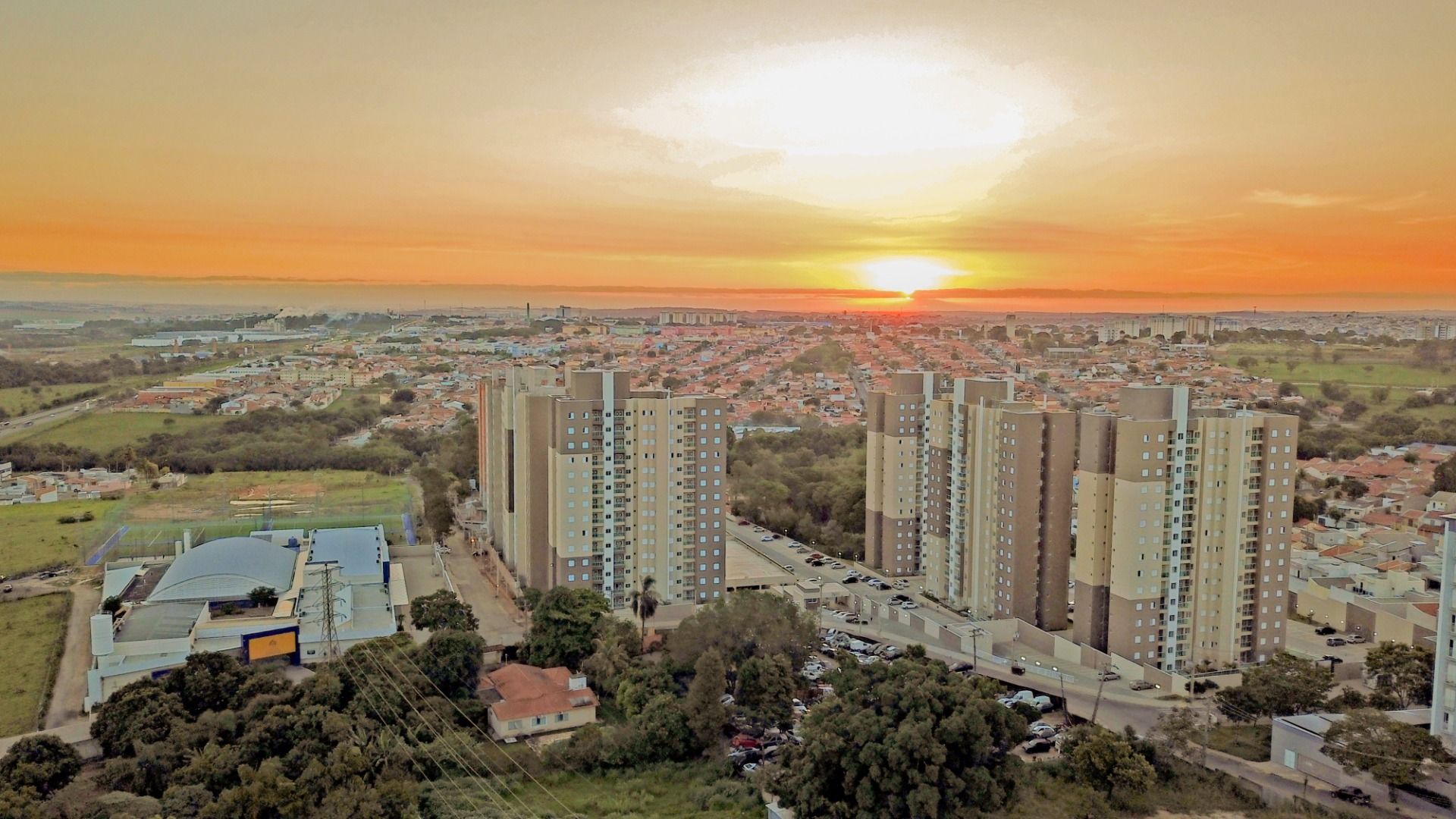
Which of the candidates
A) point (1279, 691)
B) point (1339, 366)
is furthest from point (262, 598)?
point (1339, 366)

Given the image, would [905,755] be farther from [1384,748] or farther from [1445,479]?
[1445,479]

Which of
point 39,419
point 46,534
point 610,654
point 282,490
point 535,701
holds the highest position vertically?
point 39,419

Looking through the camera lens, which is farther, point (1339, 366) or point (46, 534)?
point (1339, 366)

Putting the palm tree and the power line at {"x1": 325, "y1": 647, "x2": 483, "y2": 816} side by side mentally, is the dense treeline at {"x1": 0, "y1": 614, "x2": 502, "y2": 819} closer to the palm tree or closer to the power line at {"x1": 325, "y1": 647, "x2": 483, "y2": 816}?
the power line at {"x1": 325, "y1": 647, "x2": 483, "y2": 816}

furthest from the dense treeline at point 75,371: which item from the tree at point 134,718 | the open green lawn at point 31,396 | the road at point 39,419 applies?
the tree at point 134,718

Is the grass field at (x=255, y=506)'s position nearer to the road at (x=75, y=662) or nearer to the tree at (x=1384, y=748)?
the road at (x=75, y=662)

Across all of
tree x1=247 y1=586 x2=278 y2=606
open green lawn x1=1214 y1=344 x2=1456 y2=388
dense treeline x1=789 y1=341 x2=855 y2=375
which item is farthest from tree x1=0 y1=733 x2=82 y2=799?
dense treeline x1=789 y1=341 x2=855 y2=375
